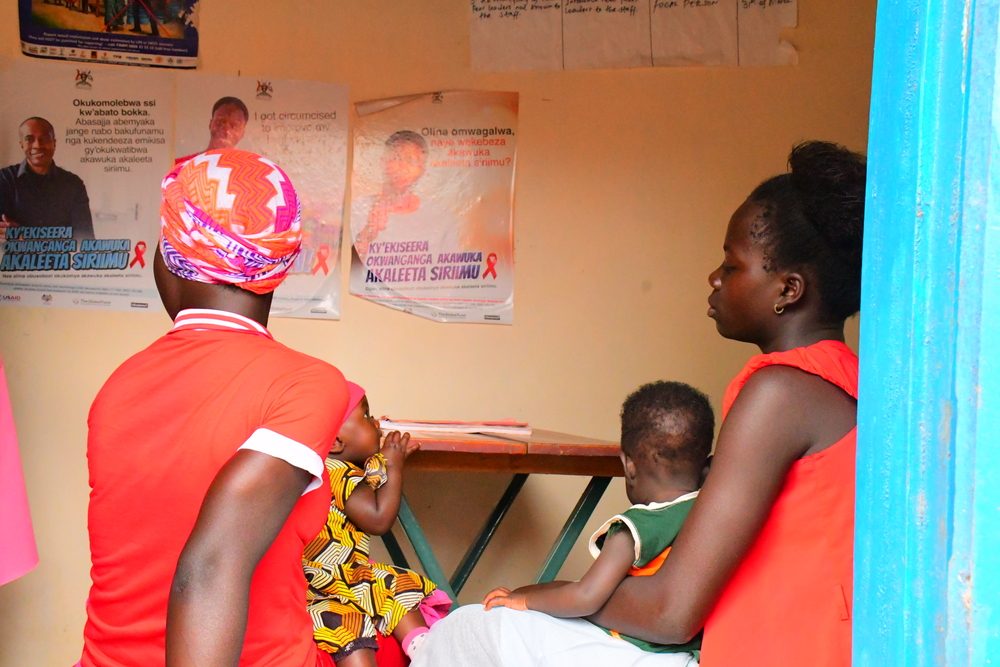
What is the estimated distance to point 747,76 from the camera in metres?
4.05

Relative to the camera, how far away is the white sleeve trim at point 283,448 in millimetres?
1242

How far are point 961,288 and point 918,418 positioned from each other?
11 cm

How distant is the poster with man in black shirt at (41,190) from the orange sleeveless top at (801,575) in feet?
10.1

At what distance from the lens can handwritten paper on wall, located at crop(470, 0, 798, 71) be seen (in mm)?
4012

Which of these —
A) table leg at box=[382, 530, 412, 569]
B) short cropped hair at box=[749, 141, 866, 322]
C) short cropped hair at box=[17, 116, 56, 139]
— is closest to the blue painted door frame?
short cropped hair at box=[749, 141, 866, 322]

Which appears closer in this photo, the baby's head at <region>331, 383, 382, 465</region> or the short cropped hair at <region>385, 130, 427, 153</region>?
the baby's head at <region>331, 383, 382, 465</region>

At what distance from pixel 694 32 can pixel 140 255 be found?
223cm

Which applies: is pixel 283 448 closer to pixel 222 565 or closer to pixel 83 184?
pixel 222 565

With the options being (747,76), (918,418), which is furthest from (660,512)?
(747,76)

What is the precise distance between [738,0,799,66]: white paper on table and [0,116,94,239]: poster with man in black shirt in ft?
8.29

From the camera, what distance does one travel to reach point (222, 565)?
1208mm

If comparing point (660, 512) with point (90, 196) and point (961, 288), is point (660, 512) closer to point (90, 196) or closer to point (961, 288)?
point (961, 288)

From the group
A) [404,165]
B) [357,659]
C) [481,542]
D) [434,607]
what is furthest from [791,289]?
[404,165]

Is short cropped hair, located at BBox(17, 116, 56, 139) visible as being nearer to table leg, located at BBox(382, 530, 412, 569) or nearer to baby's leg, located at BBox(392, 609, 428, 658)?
table leg, located at BBox(382, 530, 412, 569)
